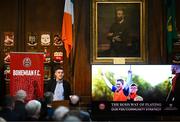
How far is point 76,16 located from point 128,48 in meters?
1.71

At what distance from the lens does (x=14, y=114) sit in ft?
25.0

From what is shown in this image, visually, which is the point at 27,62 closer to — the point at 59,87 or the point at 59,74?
the point at 59,74

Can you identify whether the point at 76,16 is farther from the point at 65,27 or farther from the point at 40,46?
the point at 40,46


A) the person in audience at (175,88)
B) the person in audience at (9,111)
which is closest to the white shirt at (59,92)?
the person in audience at (175,88)

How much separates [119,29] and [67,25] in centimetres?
149

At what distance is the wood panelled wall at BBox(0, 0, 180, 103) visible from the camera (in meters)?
12.9

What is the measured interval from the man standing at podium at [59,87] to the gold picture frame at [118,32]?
1.34 meters

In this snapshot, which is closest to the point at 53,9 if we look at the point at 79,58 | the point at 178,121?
the point at 79,58

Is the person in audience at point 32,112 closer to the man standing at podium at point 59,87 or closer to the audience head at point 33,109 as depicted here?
the audience head at point 33,109

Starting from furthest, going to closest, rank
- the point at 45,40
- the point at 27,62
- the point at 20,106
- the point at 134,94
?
the point at 45,40
the point at 134,94
the point at 27,62
the point at 20,106

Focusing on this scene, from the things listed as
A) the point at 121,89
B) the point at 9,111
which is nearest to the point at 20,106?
the point at 9,111

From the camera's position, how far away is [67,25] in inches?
502

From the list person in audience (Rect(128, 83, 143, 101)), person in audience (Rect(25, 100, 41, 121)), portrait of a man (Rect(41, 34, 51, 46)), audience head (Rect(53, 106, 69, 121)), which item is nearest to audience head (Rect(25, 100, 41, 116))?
person in audience (Rect(25, 100, 41, 121))

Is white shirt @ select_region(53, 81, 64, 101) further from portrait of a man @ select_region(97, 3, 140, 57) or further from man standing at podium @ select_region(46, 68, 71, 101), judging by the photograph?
portrait of a man @ select_region(97, 3, 140, 57)
